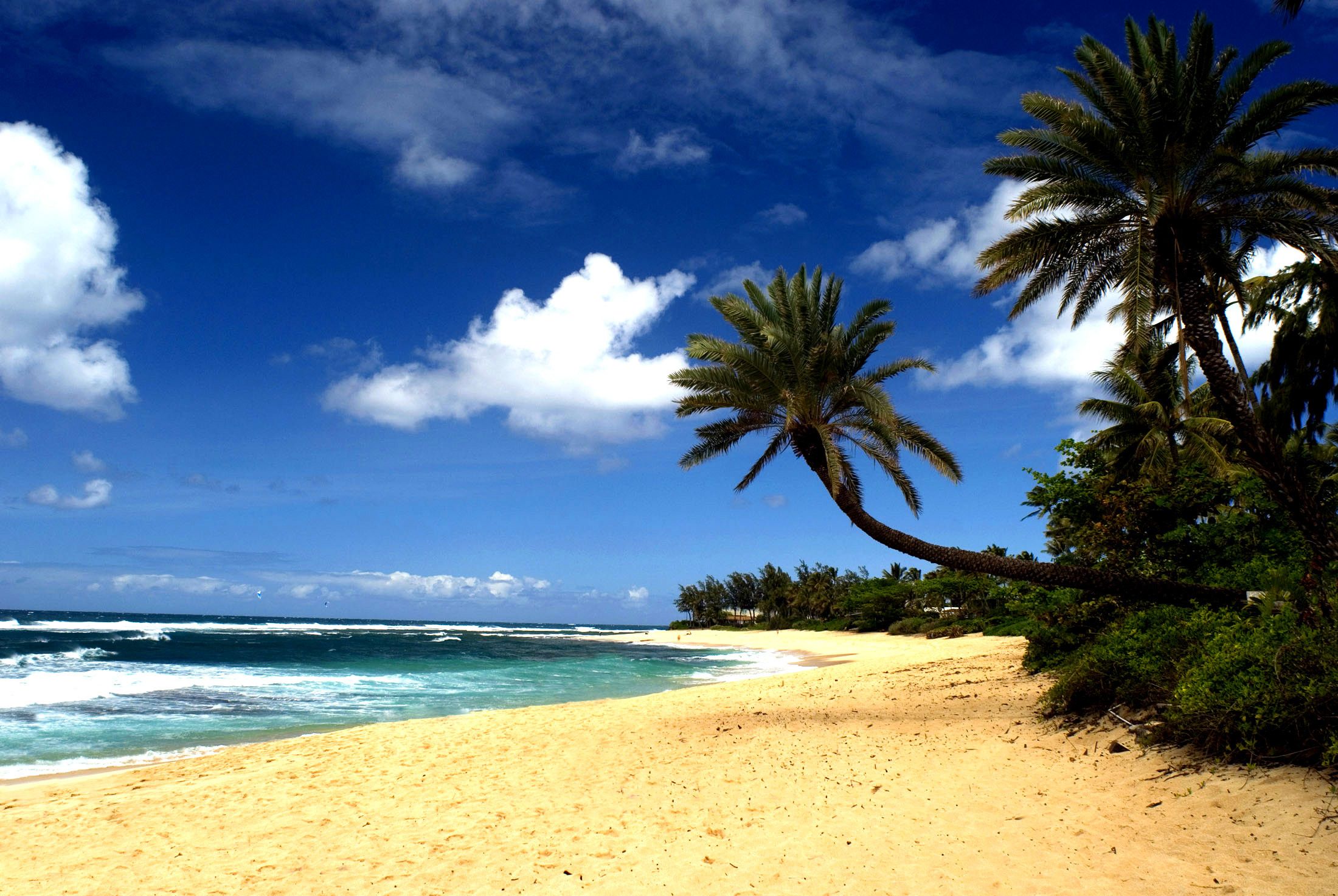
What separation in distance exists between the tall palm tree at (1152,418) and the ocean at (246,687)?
1615 centimetres

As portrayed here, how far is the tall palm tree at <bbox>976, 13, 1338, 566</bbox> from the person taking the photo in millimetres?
10672

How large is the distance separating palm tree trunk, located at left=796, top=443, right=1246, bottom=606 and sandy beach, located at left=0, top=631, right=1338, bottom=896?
83.3 inches

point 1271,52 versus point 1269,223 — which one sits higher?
point 1271,52

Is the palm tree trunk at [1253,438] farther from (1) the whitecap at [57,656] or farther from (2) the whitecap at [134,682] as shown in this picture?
(1) the whitecap at [57,656]

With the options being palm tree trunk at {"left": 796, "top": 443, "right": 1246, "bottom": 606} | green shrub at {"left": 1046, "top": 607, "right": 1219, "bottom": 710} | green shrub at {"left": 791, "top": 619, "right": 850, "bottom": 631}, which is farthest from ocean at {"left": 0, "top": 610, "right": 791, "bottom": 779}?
green shrub at {"left": 791, "top": 619, "right": 850, "bottom": 631}

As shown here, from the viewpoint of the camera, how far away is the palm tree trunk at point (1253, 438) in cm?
911

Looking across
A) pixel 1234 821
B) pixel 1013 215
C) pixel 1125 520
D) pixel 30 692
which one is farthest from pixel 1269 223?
pixel 30 692

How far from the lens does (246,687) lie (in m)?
25.9

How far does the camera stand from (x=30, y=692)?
2259cm

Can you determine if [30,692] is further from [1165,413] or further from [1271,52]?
[1165,413]

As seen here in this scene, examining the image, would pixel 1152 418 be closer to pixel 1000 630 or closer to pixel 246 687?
pixel 1000 630

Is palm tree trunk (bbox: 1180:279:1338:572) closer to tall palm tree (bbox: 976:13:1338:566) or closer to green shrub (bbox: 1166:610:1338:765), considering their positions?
tall palm tree (bbox: 976:13:1338:566)

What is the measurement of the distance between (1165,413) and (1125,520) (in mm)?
15582

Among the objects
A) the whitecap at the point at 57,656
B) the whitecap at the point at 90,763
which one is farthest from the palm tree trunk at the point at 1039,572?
the whitecap at the point at 57,656
